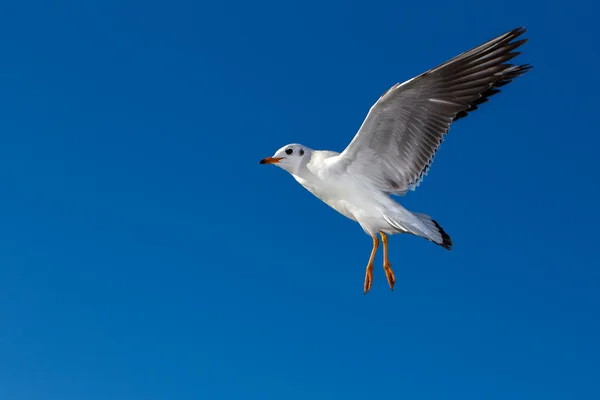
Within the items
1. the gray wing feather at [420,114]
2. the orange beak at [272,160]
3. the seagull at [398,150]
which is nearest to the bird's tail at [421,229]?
the seagull at [398,150]

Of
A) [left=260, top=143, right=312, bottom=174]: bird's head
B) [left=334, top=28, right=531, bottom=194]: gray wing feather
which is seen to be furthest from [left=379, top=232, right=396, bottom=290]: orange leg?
[left=260, top=143, right=312, bottom=174]: bird's head

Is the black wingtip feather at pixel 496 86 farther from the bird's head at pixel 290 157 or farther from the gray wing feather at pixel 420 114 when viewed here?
the bird's head at pixel 290 157

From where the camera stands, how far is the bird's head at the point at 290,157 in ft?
24.6

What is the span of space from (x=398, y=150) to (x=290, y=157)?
1.21m

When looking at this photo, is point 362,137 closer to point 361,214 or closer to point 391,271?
point 361,214

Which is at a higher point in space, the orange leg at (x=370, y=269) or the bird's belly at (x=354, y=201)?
the bird's belly at (x=354, y=201)

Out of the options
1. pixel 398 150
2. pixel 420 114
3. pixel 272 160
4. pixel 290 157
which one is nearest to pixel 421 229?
pixel 398 150

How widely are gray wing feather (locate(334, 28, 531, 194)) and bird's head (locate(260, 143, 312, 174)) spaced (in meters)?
0.43

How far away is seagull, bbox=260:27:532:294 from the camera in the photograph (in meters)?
7.14

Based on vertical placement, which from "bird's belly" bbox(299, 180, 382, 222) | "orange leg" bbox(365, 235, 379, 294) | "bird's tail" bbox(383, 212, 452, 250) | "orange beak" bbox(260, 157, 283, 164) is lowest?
"orange leg" bbox(365, 235, 379, 294)

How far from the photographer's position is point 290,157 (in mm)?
7531

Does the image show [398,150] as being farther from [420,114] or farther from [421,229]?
Result: [421,229]

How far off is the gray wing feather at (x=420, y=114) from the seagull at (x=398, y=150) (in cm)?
1

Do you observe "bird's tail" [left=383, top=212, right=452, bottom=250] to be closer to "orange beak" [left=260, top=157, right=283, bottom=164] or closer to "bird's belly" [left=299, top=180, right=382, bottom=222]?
"bird's belly" [left=299, top=180, right=382, bottom=222]
